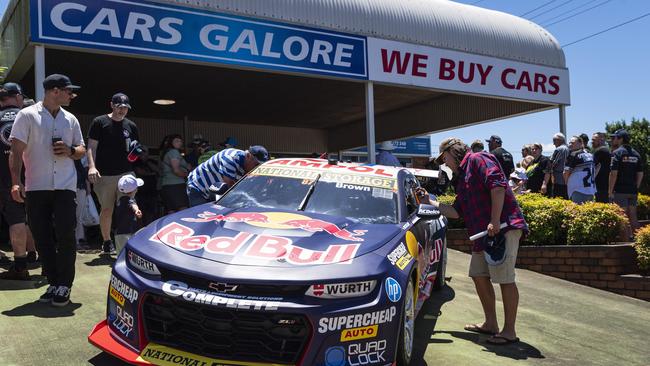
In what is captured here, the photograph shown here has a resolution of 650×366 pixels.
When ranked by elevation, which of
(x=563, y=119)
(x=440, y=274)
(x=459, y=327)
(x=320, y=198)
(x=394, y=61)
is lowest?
(x=459, y=327)

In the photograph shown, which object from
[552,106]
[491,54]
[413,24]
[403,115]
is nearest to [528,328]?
[413,24]

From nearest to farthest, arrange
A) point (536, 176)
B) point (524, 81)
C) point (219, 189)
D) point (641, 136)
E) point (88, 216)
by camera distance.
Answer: point (219, 189) → point (88, 216) → point (536, 176) → point (524, 81) → point (641, 136)

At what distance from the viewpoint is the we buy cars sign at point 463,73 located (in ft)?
34.0

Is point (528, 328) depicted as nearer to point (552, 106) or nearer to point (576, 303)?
point (576, 303)

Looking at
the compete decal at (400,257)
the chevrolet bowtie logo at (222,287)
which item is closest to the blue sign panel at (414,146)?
the compete decal at (400,257)

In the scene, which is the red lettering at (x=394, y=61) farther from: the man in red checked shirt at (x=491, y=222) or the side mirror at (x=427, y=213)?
the side mirror at (x=427, y=213)

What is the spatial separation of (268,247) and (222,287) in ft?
1.31

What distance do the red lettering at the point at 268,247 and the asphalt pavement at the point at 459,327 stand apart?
118cm

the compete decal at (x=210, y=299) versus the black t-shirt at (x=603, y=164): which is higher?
the black t-shirt at (x=603, y=164)

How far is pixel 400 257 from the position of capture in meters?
3.38

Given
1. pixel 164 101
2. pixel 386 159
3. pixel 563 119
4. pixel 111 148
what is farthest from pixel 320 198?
pixel 164 101

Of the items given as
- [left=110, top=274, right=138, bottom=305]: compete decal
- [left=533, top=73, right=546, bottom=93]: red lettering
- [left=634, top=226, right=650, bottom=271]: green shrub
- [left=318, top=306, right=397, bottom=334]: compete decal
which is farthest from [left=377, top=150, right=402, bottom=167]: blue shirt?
[left=110, top=274, right=138, bottom=305]: compete decal

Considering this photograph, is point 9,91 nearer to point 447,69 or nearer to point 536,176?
point 447,69

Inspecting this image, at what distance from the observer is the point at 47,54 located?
9.20m
